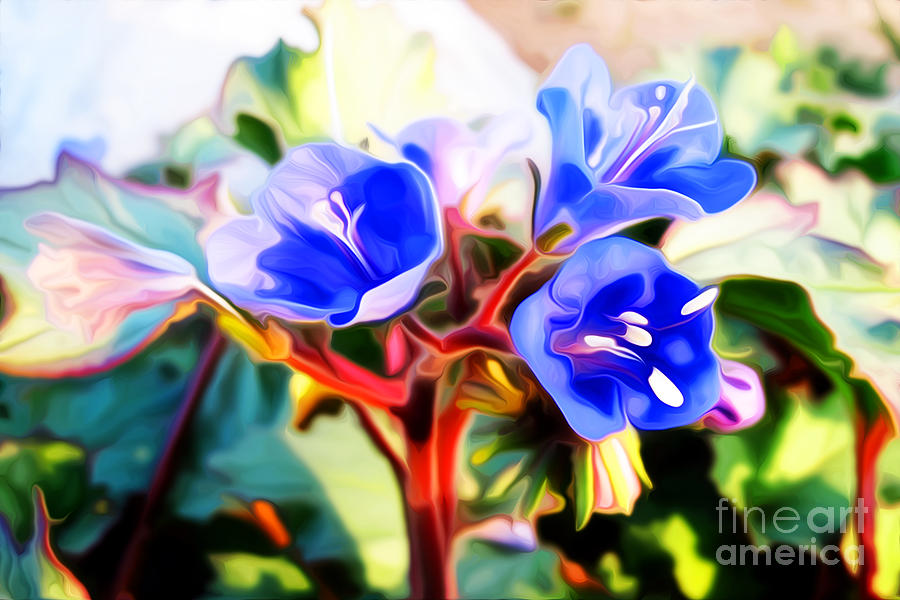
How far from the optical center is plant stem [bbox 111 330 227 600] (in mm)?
533

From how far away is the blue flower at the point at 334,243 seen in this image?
1.69ft

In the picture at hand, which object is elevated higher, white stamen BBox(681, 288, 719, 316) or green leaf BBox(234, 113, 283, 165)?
green leaf BBox(234, 113, 283, 165)

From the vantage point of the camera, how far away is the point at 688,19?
0.58m

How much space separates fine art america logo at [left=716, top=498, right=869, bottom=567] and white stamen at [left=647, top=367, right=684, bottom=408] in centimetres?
10

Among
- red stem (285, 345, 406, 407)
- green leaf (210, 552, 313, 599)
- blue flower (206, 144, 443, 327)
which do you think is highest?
blue flower (206, 144, 443, 327)

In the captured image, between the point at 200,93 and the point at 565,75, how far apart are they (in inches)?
12.4

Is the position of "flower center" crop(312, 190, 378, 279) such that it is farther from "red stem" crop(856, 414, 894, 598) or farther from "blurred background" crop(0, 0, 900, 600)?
"red stem" crop(856, 414, 894, 598)

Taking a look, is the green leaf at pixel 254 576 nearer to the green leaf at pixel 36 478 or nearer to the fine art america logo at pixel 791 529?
the green leaf at pixel 36 478

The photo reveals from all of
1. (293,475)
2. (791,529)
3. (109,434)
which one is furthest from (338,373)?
(791,529)

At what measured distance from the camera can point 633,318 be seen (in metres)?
0.52

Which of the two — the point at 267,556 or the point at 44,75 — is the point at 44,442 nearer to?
the point at 267,556

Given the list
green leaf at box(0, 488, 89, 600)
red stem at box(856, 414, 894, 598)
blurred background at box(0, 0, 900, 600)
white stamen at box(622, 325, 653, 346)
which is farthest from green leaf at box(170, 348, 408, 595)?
red stem at box(856, 414, 894, 598)

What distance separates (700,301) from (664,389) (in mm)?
80

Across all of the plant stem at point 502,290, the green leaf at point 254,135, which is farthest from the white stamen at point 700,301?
the green leaf at point 254,135
